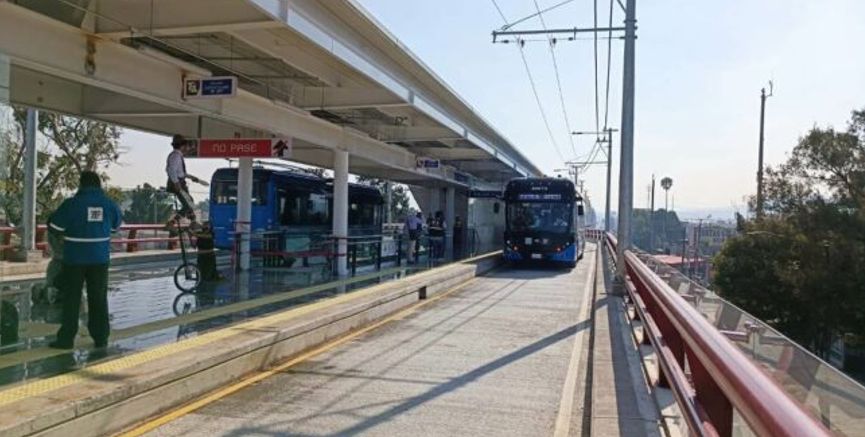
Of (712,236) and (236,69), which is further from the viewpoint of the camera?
(712,236)

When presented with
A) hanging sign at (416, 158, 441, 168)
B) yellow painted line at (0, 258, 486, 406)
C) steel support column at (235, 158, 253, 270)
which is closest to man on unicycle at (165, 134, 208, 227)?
yellow painted line at (0, 258, 486, 406)

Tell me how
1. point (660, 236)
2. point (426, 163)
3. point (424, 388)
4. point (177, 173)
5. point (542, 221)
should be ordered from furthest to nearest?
point (660, 236) → point (542, 221) → point (426, 163) → point (177, 173) → point (424, 388)

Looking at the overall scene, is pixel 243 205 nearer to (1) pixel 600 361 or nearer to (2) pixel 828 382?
(1) pixel 600 361

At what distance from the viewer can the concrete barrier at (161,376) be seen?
4969 millimetres

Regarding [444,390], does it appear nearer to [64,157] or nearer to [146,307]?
[146,307]

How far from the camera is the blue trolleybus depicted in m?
25.7

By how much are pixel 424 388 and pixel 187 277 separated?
7.12m

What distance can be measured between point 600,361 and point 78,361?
17.8 ft

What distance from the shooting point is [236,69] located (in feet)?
45.0

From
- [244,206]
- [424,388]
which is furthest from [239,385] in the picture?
[244,206]

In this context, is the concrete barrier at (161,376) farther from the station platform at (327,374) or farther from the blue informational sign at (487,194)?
the blue informational sign at (487,194)

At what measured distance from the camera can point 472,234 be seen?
109 feet

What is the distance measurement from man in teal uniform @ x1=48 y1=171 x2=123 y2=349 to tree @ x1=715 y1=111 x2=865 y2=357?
3461 centimetres

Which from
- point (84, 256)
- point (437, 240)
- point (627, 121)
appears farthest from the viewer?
point (437, 240)
